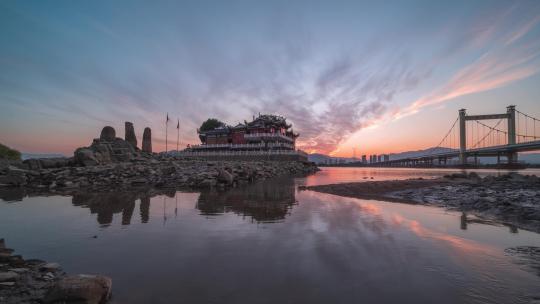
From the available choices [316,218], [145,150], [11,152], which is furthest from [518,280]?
[11,152]

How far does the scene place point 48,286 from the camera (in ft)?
14.1

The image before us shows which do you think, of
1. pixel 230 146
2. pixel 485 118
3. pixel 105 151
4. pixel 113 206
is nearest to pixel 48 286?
pixel 113 206

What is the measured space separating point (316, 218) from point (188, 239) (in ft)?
15.9

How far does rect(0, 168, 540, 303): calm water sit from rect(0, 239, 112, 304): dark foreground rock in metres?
0.32

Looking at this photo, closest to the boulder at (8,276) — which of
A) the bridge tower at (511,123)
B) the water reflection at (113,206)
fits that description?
the water reflection at (113,206)

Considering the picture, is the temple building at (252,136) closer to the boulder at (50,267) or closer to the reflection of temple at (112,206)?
the reflection of temple at (112,206)

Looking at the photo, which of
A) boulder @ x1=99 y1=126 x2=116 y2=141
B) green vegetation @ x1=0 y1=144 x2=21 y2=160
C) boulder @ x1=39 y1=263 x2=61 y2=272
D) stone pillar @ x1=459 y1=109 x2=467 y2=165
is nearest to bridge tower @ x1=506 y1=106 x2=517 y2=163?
stone pillar @ x1=459 y1=109 x2=467 y2=165

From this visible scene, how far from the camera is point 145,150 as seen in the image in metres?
50.6

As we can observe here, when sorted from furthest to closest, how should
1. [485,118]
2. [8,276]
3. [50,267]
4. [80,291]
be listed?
[485,118] → [50,267] → [8,276] → [80,291]

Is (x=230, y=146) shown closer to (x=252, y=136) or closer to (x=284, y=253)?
(x=252, y=136)

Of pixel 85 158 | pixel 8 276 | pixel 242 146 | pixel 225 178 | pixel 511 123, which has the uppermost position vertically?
pixel 511 123

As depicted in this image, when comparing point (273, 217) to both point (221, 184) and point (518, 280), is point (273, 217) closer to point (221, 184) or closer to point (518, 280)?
point (518, 280)

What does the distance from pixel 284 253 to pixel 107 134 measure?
44474 mm

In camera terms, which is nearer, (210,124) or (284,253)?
(284,253)
